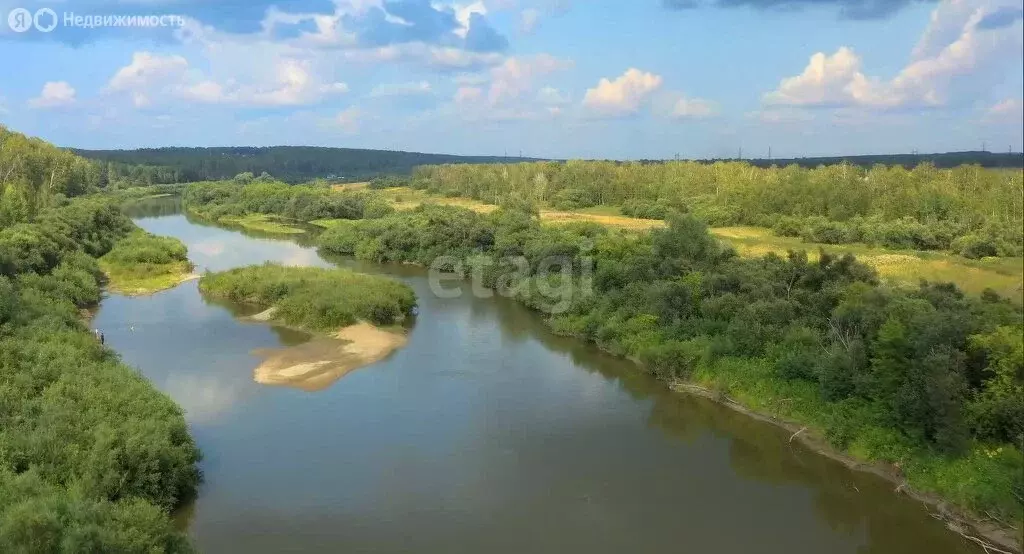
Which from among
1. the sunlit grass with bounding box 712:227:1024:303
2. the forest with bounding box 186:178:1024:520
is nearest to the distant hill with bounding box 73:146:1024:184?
the sunlit grass with bounding box 712:227:1024:303

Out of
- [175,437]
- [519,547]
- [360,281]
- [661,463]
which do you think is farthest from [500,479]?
[360,281]

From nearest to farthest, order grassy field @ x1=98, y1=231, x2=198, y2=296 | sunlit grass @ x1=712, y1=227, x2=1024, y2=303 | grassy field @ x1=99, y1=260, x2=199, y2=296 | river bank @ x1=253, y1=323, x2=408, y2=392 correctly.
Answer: sunlit grass @ x1=712, y1=227, x2=1024, y2=303
river bank @ x1=253, y1=323, x2=408, y2=392
grassy field @ x1=99, y1=260, x2=199, y2=296
grassy field @ x1=98, y1=231, x2=198, y2=296

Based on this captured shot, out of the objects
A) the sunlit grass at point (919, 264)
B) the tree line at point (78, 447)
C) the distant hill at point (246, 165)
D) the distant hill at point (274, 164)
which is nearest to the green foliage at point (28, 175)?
the tree line at point (78, 447)

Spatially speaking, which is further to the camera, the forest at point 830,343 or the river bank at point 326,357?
the river bank at point 326,357

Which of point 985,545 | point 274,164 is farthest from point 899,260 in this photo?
point 274,164

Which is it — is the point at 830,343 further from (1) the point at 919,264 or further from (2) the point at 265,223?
(2) the point at 265,223

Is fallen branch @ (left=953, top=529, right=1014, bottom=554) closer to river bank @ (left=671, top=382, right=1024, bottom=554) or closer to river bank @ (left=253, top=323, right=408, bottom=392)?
river bank @ (left=671, top=382, right=1024, bottom=554)

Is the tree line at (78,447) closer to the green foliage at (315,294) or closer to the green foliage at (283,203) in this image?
the green foliage at (315,294)
